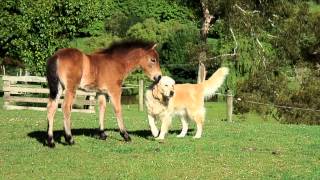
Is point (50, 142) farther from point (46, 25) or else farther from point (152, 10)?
point (152, 10)

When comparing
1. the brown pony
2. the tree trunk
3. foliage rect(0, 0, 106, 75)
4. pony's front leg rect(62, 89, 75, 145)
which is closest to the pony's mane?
the brown pony

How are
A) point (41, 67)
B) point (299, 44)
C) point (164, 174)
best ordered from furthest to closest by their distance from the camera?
1. point (299, 44)
2. point (41, 67)
3. point (164, 174)

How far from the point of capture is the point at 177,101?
515 inches

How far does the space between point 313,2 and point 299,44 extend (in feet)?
23.7

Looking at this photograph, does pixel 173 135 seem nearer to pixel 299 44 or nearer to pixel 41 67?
pixel 41 67

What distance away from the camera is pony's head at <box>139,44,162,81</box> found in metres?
12.5

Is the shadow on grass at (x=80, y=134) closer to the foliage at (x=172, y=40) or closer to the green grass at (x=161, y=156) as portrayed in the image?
the green grass at (x=161, y=156)

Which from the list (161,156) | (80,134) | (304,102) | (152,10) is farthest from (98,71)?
(152,10)

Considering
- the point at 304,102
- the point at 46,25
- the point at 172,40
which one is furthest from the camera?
the point at 172,40

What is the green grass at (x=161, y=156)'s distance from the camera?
29.3 feet

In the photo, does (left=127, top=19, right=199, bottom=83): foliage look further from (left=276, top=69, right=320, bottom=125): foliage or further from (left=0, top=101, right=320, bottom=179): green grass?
(left=0, top=101, right=320, bottom=179): green grass

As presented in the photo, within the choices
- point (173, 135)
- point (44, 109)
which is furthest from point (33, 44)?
point (173, 135)

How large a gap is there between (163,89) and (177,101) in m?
0.73

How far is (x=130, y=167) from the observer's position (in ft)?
30.5
